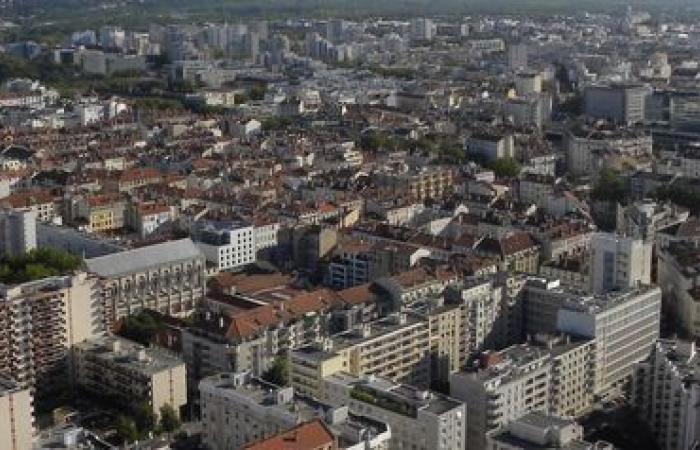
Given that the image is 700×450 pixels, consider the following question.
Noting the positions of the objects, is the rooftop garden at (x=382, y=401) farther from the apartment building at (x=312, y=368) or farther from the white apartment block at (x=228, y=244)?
the white apartment block at (x=228, y=244)

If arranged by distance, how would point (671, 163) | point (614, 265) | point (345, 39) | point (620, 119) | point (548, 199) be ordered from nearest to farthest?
1. point (614, 265)
2. point (548, 199)
3. point (671, 163)
4. point (620, 119)
5. point (345, 39)

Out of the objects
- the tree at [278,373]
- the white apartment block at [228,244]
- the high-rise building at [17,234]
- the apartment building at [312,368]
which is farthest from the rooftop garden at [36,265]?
the apartment building at [312,368]

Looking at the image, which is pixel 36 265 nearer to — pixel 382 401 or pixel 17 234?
pixel 17 234

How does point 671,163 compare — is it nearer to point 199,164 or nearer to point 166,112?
point 199,164

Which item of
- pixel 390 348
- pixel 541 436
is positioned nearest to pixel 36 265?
pixel 390 348

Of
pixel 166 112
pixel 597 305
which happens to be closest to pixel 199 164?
pixel 166 112

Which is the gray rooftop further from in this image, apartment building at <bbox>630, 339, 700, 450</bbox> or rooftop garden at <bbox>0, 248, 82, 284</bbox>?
apartment building at <bbox>630, 339, 700, 450</bbox>
